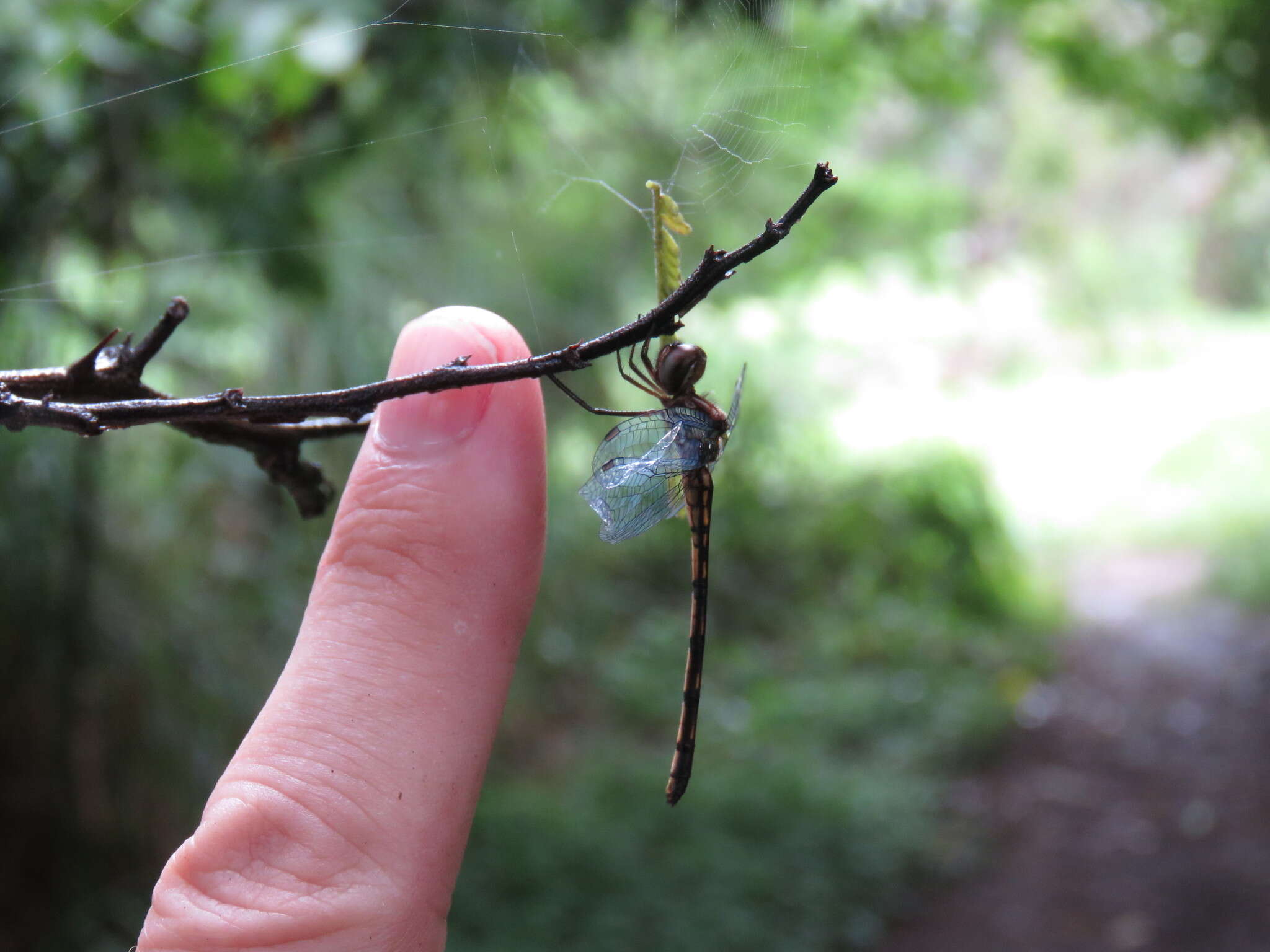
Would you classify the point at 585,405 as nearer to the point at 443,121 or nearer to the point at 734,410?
the point at 734,410

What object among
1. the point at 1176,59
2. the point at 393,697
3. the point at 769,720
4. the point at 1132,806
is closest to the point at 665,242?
the point at 393,697

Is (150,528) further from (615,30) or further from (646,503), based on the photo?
(646,503)

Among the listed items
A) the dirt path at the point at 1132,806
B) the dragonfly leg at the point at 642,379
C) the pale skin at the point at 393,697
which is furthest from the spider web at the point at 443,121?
the dirt path at the point at 1132,806

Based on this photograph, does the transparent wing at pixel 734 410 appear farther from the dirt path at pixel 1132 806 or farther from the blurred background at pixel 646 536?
the dirt path at pixel 1132 806

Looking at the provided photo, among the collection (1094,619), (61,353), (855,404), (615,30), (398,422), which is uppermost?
(855,404)

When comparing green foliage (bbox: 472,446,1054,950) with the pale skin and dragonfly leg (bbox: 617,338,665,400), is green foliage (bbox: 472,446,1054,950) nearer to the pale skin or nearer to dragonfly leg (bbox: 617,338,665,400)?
the pale skin

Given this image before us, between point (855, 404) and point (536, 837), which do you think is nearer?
point (536, 837)

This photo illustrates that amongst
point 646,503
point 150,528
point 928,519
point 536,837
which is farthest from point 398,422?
point 928,519
